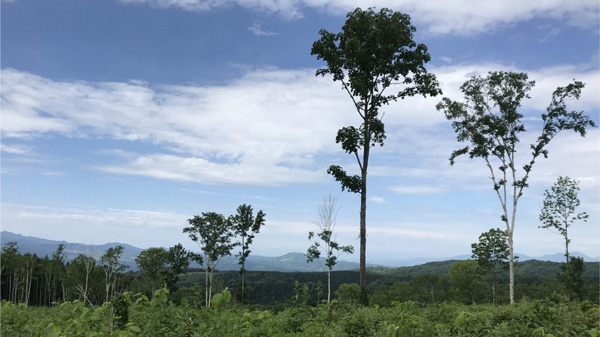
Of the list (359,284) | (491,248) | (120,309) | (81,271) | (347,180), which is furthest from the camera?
(81,271)

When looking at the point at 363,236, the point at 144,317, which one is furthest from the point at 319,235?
the point at 144,317

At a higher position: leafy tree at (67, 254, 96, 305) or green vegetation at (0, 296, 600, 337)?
green vegetation at (0, 296, 600, 337)

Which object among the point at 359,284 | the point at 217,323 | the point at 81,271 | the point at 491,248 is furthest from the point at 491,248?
the point at 81,271

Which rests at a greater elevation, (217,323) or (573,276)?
(217,323)

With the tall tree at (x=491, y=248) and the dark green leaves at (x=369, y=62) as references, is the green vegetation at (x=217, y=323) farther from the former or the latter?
the tall tree at (x=491, y=248)

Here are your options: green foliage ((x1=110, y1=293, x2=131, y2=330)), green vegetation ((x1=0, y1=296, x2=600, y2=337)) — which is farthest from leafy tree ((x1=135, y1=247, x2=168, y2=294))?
green foliage ((x1=110, y1=293, x2=131, y2=330))

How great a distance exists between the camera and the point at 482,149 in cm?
→ 3612

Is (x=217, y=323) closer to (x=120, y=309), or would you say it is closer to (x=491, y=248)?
(x=120, y=309)

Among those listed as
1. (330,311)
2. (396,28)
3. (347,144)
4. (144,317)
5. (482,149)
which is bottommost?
(330,311)

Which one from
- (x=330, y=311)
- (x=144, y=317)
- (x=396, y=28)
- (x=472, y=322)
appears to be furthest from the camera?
(x=396, y=28)

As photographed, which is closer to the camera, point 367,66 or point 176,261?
point 367,66

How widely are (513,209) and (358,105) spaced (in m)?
19.4

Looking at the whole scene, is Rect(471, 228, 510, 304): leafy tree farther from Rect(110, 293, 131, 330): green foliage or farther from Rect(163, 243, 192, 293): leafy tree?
Rect(110, 293, 131, 330): green foliage

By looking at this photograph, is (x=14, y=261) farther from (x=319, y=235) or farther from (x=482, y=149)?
(x=482, y=149)
